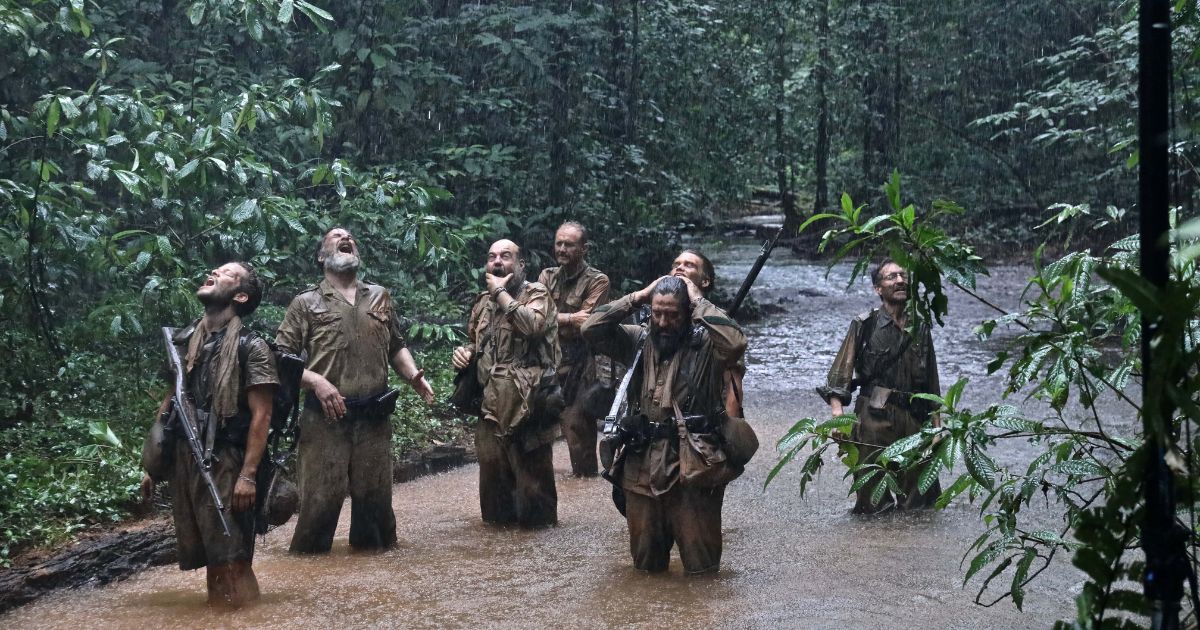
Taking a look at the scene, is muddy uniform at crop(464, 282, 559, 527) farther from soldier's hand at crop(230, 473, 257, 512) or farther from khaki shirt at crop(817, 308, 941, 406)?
soldier's hand at crop(230, 473, 257, 512)

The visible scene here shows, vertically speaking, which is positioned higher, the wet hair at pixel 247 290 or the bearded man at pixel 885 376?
the wet hair at pixel 247 290

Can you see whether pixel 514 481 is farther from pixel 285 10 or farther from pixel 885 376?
pixel 285 10

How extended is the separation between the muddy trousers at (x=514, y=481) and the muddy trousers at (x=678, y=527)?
1469mm

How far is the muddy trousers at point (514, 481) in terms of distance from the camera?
8.22 metres

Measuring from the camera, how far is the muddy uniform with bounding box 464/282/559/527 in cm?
809

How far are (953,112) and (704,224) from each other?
603 centimetres

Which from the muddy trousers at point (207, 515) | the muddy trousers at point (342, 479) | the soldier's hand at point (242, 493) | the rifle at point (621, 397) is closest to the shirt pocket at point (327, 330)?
the muddy trousers at point (342, 479)

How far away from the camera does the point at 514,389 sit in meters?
8.11

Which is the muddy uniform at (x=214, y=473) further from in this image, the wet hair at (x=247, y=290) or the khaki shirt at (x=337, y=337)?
the khaki shirt at (x=337, y=337)

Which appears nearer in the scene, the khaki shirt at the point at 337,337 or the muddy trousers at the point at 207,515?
the muddy trousers at the point at 207,515

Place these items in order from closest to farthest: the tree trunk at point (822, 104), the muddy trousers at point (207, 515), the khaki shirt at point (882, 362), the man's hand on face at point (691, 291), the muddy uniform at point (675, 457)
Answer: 1. the muddy trousers at point (207, 515)
2. the muddy uniform at point (675, 457)
3. the man's hand on face at point (691, 291)
4. the khaki shirt at point (882, 362)
5. the tree trunk at point (822, 104)

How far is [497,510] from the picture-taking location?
329 inches

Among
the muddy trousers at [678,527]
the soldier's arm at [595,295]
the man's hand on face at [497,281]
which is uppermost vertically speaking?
the man's hand on face at [497,281]

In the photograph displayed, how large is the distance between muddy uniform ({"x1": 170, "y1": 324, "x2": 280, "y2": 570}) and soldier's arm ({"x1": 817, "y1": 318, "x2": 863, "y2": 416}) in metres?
4.02
